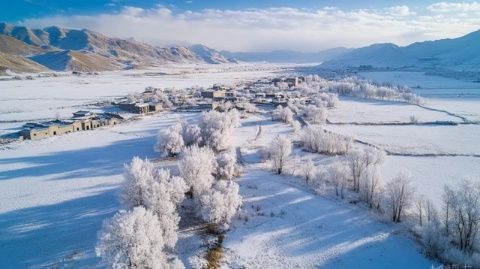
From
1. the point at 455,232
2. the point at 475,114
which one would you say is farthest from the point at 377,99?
the point at 455,232

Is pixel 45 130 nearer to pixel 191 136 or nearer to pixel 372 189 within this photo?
pixel 191 136

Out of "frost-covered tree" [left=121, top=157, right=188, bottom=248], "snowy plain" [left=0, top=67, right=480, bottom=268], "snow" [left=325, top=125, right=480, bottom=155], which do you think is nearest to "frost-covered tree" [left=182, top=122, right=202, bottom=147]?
"snowy plain" [left=0, top=67, right=480, bottom=268]

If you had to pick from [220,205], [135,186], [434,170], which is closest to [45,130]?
[135,186]

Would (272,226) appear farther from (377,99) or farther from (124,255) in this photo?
(377,99)

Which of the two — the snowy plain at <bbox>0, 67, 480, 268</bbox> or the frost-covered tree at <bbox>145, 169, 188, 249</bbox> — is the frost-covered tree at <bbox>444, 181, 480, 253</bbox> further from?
the frost-covered tree at <bbox>145, 169, 188, 249</bbox>

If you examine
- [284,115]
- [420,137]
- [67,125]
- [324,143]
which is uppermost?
[67,125]

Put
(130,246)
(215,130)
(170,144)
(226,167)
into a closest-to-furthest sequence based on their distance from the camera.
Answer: (130,246) < (226,167) < (170,144) < (215,130)

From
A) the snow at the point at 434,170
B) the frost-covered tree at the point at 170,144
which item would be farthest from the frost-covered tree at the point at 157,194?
the snow at the point at 434,170
